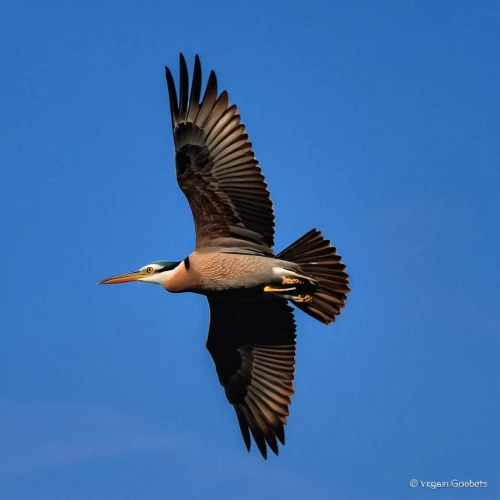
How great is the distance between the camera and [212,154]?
44.0 feet

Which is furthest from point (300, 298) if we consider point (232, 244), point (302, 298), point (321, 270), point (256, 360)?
point (256, 360)

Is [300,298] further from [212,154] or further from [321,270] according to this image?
[212,154]

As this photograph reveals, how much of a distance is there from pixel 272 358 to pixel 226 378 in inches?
25.7

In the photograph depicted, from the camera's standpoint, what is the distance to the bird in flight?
1334 cm

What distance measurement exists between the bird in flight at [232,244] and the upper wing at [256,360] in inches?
0.9

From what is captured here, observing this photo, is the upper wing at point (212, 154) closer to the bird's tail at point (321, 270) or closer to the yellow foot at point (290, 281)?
the bird's tail at point (321, 270)

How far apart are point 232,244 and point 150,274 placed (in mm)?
1047

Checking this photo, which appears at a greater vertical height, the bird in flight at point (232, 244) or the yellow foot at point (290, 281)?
the bird in flight at point (232, 244)

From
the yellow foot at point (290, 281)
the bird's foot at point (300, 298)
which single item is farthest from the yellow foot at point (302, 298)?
the yellow foot at point (290, 281)

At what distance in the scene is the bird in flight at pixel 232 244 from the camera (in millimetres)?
13344

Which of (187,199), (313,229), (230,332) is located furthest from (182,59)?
(230,332)

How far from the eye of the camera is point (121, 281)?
46.3 feet

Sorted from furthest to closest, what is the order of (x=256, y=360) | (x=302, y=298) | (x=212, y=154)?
(x=256, y=360), (x=302, y=298), (x=212, y=154)

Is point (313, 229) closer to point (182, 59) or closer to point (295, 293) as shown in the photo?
point (295, 293)
